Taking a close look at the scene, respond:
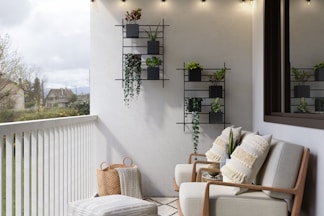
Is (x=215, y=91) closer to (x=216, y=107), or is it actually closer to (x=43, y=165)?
(x=216, y=107)

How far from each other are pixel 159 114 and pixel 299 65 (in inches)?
76.2

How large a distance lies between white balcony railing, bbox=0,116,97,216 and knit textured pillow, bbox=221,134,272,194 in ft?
4.86

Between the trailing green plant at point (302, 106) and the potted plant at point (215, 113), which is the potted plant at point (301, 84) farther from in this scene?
the potted plant at point (215, 113)

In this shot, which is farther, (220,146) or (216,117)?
(216,117)

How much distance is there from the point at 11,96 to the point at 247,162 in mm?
3118

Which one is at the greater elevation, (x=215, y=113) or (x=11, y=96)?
(x=11, y=96)

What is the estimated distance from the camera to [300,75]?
3.30 metres

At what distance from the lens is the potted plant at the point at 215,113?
4414 mm

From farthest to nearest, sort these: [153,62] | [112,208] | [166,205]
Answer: [153,62] < [166,205] < [112,208]

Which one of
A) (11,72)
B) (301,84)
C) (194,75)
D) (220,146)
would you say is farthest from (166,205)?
(11,72)

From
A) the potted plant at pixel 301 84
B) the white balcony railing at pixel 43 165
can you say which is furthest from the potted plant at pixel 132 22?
the potted plant at pixel 301 84

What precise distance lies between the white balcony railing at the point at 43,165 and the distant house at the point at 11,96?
919mm

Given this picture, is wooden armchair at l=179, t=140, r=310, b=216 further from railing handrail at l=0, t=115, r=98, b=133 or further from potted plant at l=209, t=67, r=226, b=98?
potted plant at l=209, t=67, r=226, b=98

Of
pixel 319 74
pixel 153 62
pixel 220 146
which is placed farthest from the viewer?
pixel 153 62
